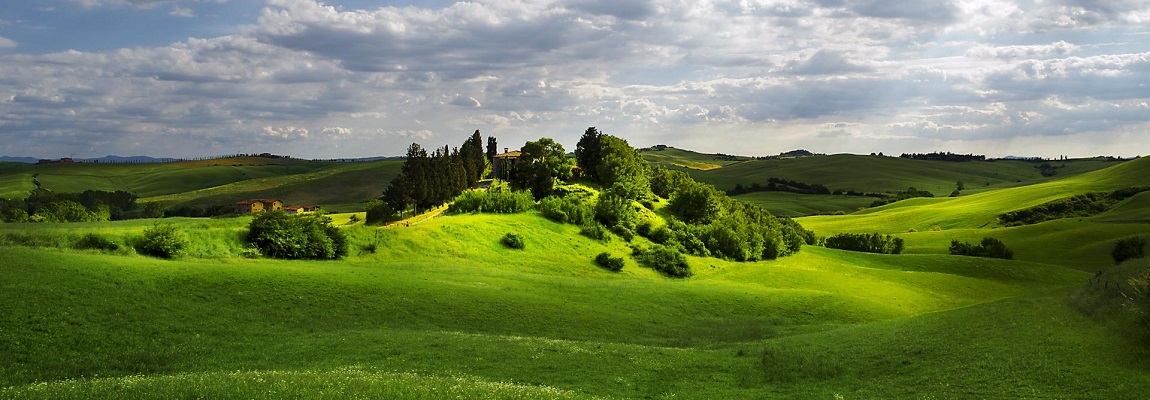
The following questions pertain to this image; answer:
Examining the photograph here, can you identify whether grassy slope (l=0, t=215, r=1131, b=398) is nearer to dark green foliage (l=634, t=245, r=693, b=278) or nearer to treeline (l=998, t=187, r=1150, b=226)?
dark green foliage (l=634, t=245, r=693, b=278)

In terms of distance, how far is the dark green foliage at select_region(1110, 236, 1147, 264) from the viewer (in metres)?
91.9

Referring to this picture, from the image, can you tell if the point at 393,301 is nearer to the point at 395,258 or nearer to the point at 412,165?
the point at 395,258

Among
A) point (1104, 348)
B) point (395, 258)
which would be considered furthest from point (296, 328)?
point (1104, 348)

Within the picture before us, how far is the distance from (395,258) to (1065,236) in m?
116

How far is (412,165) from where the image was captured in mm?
76062

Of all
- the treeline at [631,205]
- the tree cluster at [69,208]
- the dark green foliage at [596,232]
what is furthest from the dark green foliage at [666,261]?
the tree cluster at [69,208]

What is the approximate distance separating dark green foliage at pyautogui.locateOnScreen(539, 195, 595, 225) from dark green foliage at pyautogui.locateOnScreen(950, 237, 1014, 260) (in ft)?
225

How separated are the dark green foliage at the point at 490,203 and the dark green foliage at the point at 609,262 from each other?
47.9ft

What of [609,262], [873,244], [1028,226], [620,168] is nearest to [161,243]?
[609,262]

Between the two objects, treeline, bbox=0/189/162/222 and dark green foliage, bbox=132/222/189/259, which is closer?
A: dark green foliage, bbox=132/222/189/259

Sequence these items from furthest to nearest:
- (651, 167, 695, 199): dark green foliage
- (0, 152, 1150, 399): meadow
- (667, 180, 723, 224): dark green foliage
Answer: (651, 167, 695, 199): dark green foliage, (667, 180, 723, 224): dark green foliage, (0, 152, 1150, 399): meadow

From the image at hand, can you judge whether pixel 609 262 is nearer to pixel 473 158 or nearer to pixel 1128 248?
pixel 473 158

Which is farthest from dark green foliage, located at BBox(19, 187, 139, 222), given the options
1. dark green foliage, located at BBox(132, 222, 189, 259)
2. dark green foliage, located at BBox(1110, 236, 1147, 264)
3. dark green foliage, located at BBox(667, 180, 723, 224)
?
dark green foliage, located at BBox(1110, 236, 1147, 264)

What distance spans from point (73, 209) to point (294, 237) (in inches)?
2797
